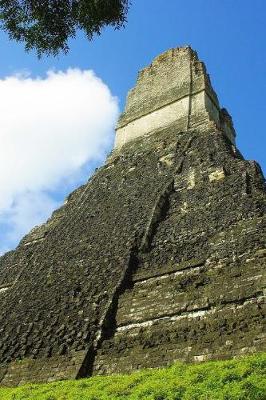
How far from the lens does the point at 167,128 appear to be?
1862 centimetres

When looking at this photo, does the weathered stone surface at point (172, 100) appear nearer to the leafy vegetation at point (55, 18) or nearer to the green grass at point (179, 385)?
the leafy vegetation at point (55, 18)

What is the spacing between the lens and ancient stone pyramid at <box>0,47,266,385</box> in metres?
8.12

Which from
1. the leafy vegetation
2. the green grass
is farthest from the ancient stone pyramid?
the leafy vegetation

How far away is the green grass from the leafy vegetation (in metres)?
6.47

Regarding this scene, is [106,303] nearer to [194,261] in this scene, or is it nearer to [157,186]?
[194,261]

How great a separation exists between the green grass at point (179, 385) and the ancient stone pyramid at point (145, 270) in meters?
0.54

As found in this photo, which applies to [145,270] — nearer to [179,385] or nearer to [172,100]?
[179,385]

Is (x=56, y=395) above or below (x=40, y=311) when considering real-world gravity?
below

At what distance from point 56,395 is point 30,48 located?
6694 millimetres

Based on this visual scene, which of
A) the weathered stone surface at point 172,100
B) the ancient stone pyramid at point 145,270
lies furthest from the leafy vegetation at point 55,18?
the weathered stone surface at point 172,100

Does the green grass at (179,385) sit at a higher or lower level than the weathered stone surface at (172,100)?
lower

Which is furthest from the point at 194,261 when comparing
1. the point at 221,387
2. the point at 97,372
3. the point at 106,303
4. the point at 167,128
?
the point at 167,128

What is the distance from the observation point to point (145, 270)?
33.5 feet

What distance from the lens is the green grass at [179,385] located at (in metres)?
5.83
